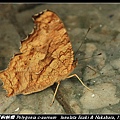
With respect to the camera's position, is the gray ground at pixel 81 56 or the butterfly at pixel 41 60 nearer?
the butterfly at pixel 41 60

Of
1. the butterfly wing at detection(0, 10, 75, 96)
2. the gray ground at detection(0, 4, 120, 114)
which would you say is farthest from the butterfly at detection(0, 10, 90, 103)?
the gray ground at detection(0, 4, 120, 114)

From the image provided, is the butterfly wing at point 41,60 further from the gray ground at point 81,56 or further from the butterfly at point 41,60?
the gray ground at point 81,56

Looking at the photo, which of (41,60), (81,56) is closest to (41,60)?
(41,60)

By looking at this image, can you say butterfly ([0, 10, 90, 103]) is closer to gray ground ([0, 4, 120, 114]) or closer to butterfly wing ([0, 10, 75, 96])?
butterfly wing ([0, 10, 75, 96])

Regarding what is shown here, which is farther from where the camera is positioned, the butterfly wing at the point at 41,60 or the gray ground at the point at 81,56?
the gray ground at the point at 81,56

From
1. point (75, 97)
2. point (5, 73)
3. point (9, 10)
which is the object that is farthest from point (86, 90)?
point (9, 10)

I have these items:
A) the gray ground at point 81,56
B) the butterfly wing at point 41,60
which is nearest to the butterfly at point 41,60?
the butterfly wing at point 41,60
